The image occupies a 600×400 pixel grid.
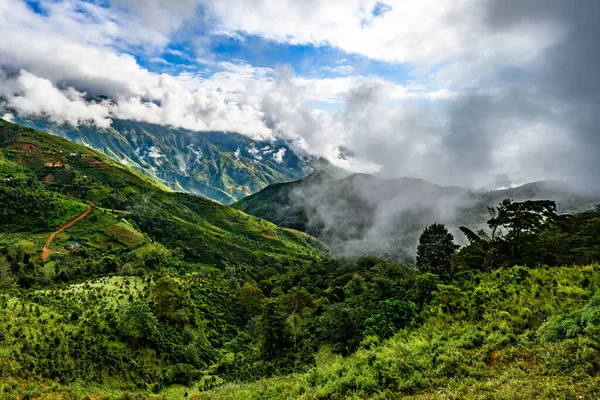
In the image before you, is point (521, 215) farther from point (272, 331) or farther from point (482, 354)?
point (272, 331)

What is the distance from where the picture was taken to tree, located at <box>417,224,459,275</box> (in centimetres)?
5044

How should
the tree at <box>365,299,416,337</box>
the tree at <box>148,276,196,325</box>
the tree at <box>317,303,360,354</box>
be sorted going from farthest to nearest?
the tree at <box>148,276,196,325</box>, the tree at <box>317,303,360,354</box>, the tree at <box>365,299,416,337</box>

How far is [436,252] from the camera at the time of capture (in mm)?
52312

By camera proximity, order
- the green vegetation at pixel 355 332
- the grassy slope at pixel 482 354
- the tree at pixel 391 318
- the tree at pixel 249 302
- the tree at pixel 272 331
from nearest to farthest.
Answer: the grassy slope at pixel 482 354, the green vegetation at pixel 355 332, the tree at pixel 391 318, the tree at pixel 272 331, the tree at pixel 249 302

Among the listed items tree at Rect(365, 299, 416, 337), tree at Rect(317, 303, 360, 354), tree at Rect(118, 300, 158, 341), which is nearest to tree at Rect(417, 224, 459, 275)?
tree at Rect(365, 299, 416, 337)

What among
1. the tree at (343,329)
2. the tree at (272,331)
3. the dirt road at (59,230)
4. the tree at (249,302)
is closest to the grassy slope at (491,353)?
the tree at (343,329)

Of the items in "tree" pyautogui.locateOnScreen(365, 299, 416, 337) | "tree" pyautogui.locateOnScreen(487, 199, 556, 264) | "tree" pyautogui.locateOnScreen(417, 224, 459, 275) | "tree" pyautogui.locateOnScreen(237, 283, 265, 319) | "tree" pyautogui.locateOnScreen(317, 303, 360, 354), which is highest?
"tree" pyautogui.locateOnScreen(487, 199, 556, 264)

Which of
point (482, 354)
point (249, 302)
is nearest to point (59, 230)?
point (249, 302)

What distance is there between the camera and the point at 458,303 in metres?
30.8

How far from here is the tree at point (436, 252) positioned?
165 ft

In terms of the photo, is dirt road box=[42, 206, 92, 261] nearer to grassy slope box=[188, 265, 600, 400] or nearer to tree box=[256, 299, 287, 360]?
tree box=[256, 299, 287, 360]

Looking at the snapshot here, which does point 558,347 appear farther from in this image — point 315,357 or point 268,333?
point 268,333

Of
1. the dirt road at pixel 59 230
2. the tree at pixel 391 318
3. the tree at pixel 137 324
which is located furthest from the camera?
the dirt road at pixel 59 230

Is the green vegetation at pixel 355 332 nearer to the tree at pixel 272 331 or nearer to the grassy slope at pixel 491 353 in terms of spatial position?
the grassy slope at pixel 491 353
